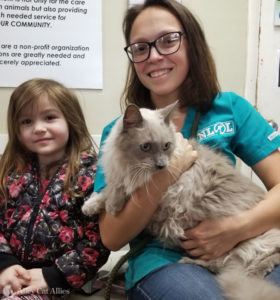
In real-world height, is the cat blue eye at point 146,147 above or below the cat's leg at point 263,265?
above

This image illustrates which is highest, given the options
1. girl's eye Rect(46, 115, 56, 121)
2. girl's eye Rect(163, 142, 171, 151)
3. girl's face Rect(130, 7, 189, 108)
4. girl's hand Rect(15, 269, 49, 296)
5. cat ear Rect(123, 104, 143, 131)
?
girl's face Rect(130, 7, 189, 108)

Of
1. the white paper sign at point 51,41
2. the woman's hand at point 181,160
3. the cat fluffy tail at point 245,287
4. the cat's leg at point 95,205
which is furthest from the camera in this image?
the white paper sign at point 51,41

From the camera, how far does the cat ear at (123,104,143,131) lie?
0.95 meters

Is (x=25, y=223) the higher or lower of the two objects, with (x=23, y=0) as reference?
lower

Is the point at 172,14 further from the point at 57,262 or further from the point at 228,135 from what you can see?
the point at 57,262

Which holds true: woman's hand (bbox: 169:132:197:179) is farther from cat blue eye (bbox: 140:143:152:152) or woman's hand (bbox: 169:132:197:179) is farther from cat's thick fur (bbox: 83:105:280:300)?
cat blue eye (bbox: 140:143:152:152)

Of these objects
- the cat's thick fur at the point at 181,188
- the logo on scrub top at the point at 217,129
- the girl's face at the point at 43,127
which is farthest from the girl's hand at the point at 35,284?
the logo on scrub top at the point at 217,129

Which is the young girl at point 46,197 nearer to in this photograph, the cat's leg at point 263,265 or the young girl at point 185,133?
the young girl at point 185,133

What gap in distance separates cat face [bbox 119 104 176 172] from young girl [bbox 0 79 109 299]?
16.7 inches

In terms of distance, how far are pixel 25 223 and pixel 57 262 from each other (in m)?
0.23

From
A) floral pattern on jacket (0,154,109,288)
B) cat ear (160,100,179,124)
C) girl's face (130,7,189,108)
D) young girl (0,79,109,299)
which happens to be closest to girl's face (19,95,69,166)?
young girl (0,79,109,299)

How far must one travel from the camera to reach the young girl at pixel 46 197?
1188 millimetres

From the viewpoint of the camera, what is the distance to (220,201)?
1037 mm

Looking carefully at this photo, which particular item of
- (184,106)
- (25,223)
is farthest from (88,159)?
(184,106)
